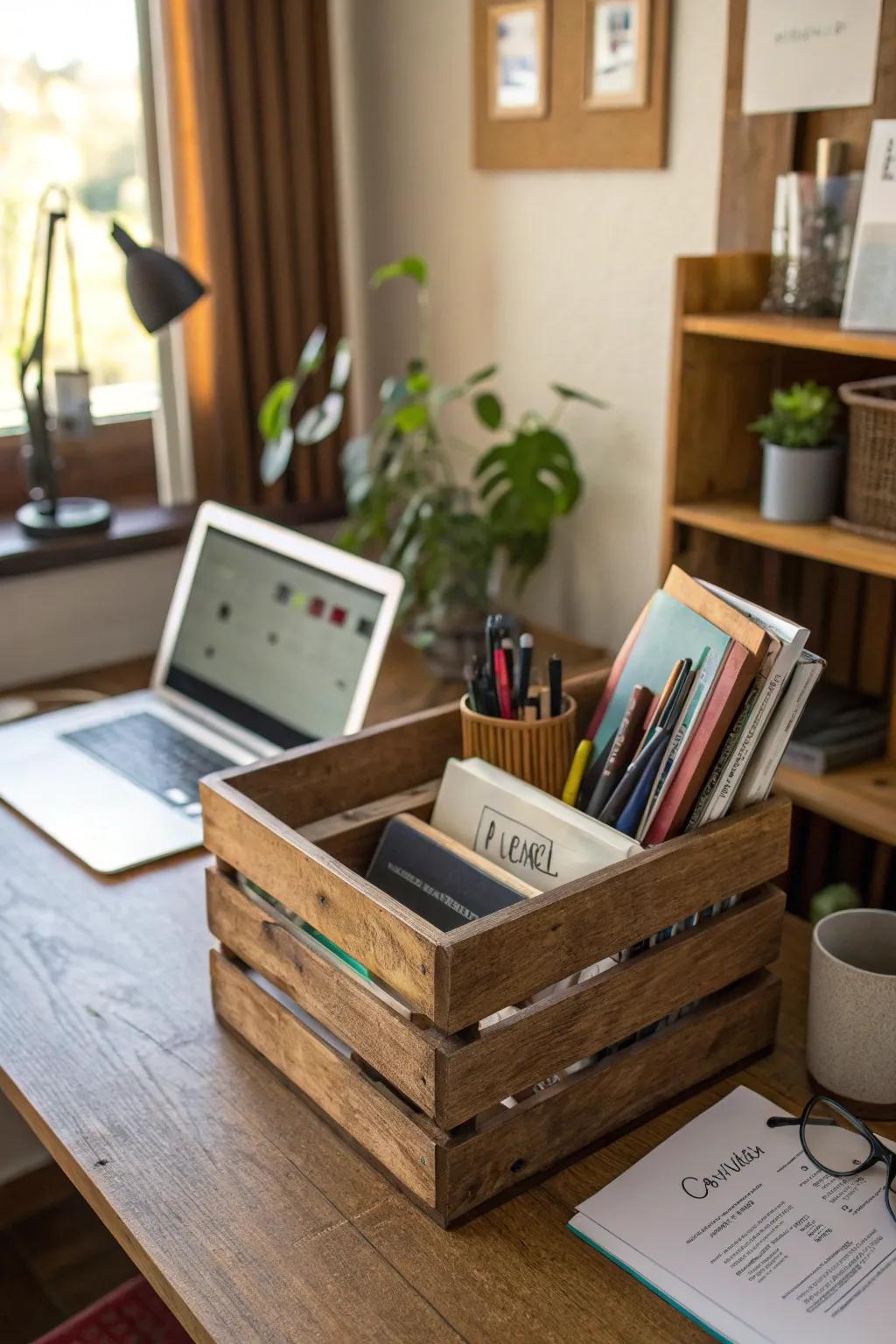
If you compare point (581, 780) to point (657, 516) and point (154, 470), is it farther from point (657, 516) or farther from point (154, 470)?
point (154, 470)

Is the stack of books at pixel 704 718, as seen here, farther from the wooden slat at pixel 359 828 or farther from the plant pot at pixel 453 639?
the plant pot at pixel 453 639

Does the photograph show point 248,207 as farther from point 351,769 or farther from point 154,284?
point 351,769

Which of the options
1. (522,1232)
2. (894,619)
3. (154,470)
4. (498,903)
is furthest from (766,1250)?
(154,470)

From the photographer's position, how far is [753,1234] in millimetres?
840

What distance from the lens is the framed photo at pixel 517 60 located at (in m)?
1.64

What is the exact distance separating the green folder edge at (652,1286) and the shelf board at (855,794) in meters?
0.52

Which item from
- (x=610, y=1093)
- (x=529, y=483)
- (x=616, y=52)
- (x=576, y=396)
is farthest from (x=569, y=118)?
(x=610, y=1093)

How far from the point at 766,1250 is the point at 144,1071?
467mm

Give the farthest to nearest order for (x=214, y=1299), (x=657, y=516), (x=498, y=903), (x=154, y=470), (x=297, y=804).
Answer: (x=154, y=470) → (x=657, y=516) → (x=297, y=804) → (x=498, y=903) → (x=214, y=1299)

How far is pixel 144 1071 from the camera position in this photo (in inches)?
39.0

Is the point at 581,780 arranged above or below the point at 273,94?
below

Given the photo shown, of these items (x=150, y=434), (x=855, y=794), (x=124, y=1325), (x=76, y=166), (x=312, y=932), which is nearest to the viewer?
(x=312, y=932)

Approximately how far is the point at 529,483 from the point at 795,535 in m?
0.47

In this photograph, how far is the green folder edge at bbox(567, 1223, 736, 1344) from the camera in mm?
767
